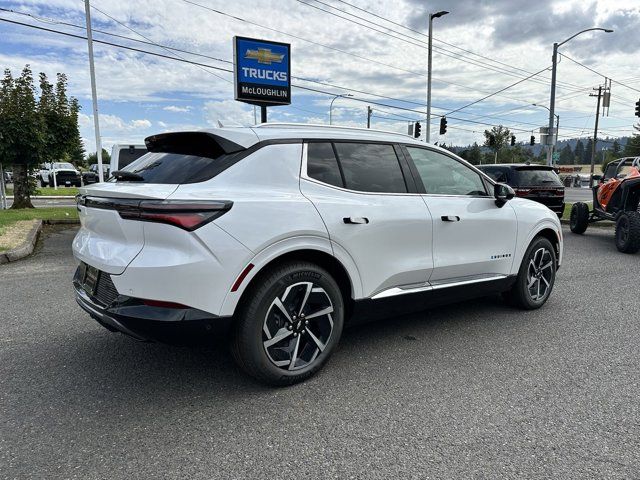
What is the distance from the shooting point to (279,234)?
2895mm

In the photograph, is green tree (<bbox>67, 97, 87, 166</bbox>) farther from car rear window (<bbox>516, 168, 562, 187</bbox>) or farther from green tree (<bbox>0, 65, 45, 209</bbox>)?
car rear window (<bbox>516, 168, 562, 187</bbox>)

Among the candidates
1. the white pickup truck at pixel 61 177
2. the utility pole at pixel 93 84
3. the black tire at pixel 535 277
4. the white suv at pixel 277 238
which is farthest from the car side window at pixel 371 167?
the white pickup truck at pixel 61 177

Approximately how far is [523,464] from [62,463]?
2326mm

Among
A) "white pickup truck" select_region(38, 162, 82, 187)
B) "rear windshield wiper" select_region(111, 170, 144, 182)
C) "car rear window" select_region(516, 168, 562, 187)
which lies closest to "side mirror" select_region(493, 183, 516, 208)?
"rear windshield wiper" select_region(111, 170, 144, 182)

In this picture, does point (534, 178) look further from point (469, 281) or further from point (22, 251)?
point (22, 251)

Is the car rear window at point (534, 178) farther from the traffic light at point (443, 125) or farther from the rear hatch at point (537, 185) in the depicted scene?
the traffic light at point (443, 125)

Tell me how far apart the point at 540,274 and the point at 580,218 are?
7384mm

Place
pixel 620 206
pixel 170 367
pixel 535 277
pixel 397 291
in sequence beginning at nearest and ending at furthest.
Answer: pixel 170 367, pixel 397 291, pixel 535 277, pixel 620 206

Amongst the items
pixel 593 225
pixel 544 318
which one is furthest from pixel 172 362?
pixel 593 225

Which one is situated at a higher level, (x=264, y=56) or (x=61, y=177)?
(x=264, y=56)

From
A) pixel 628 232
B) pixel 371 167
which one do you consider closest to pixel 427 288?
pixel 371 167

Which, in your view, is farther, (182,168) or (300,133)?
(300,133)

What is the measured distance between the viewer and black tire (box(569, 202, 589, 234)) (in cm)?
1105

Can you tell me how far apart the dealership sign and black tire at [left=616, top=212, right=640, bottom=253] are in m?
8.95
